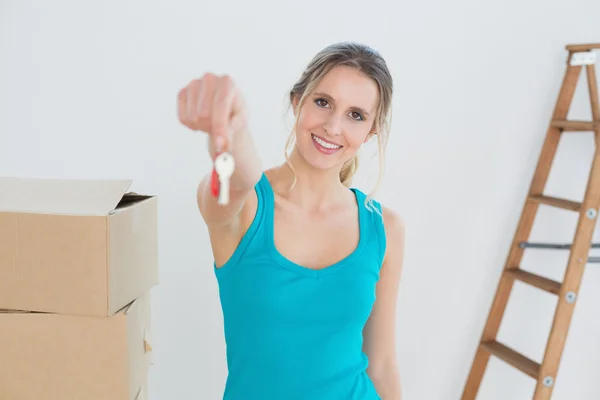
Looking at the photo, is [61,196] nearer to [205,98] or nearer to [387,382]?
[205,98]

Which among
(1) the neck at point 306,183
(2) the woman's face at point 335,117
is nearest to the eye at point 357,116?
(2) the woman's face at point 335,117

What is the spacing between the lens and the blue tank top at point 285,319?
4.13 ft

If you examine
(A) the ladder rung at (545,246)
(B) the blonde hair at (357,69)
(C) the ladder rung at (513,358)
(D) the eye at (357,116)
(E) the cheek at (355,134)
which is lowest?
(C) the ladder rung at (513,358)

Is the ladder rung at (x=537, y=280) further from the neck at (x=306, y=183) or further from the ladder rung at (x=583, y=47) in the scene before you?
the neck at (x=306, y=183)

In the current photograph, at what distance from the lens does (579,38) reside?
240 centimetres

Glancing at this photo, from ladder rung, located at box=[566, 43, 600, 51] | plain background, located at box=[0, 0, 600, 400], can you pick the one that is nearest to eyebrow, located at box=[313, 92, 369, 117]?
plain background, located at box=[0, 0, 600, 400]

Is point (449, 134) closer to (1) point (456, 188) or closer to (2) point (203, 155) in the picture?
(1) point (456, 188)

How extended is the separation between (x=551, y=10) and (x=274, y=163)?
3.57 ft

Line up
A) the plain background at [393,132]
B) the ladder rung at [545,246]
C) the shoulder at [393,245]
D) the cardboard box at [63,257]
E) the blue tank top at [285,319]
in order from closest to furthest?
the cardboard box at [63,257] → the blue tank top at [285,319] → the shoulder at [393,245] → the plain background at [393,132] → the ladder rung at [545,246]

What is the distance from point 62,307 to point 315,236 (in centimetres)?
49

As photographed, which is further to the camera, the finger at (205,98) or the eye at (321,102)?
the eye at (321,102)

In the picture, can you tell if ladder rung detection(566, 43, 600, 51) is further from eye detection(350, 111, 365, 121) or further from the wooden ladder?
eye detection(350, 111, 365, 121)

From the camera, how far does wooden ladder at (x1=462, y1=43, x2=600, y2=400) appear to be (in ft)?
7.06

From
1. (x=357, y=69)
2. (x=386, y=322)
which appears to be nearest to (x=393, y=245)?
(x=386, y=322)
